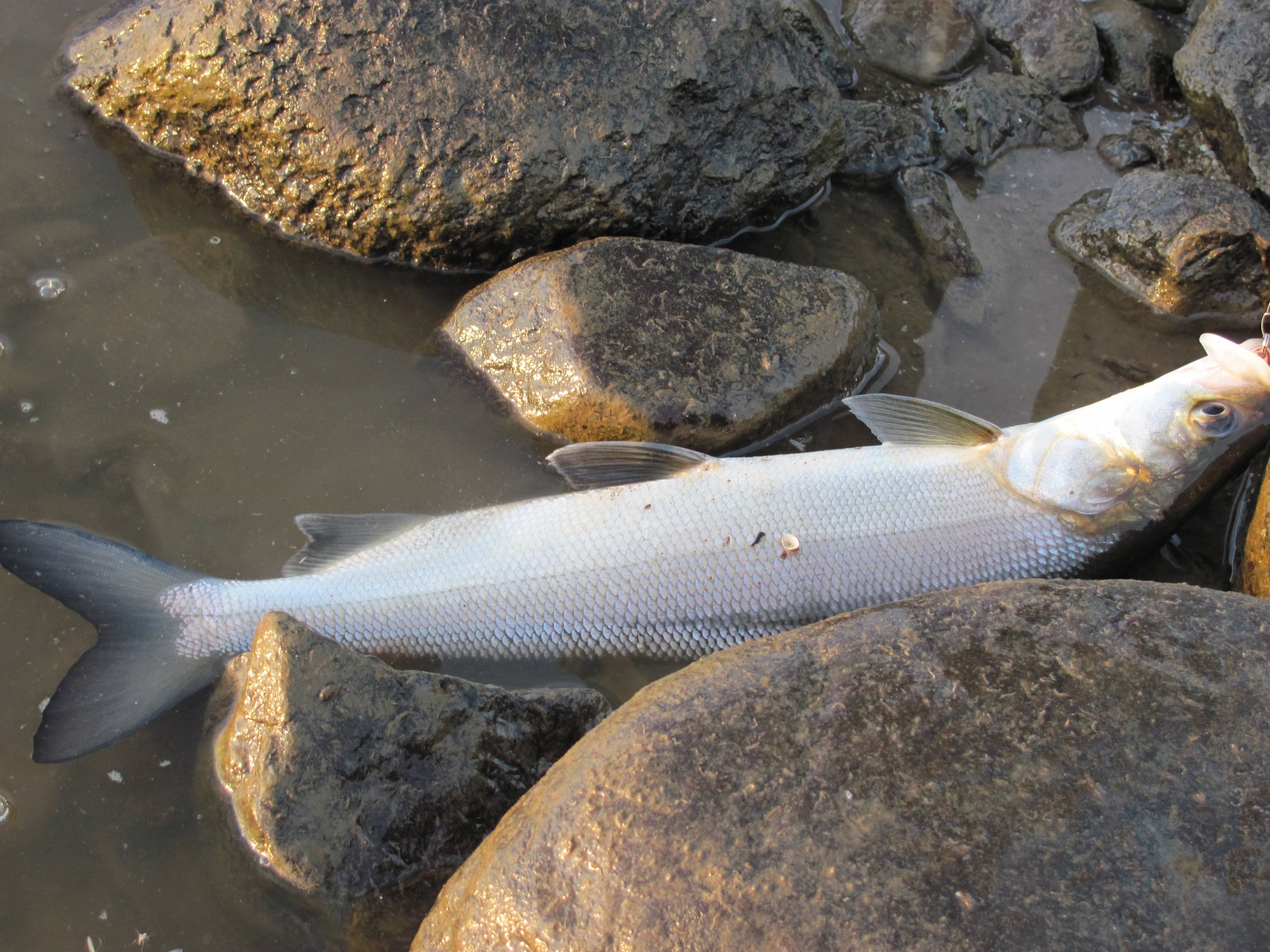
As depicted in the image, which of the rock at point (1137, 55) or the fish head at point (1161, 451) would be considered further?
the rock at point (1137, 55)

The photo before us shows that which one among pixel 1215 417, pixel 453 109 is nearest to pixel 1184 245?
pixel 1215 417

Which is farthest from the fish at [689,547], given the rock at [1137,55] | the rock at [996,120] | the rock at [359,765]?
the rock at [1137,55]

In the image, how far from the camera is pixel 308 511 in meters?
4.30

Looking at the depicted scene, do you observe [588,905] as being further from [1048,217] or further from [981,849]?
[1048,217]

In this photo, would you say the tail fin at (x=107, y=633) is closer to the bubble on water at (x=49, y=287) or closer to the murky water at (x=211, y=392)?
the murky water at (x=211, y=392)

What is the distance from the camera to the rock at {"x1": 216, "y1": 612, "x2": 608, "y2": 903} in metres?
3.17

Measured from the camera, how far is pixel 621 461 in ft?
13.9

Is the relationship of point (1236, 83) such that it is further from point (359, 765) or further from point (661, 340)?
point (359, 765)

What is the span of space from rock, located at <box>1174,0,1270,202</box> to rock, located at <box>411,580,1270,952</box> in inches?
148

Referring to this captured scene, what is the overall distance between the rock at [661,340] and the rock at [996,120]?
1776mm

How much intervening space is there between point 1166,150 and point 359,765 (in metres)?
5.76

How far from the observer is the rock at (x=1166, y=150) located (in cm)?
581

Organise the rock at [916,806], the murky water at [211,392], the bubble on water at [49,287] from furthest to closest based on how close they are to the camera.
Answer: the bubble on water at [49,287]
the murky water at [211,392]
the rock at [916,806]

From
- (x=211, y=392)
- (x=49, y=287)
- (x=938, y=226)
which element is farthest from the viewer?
(x=938, y=226)
